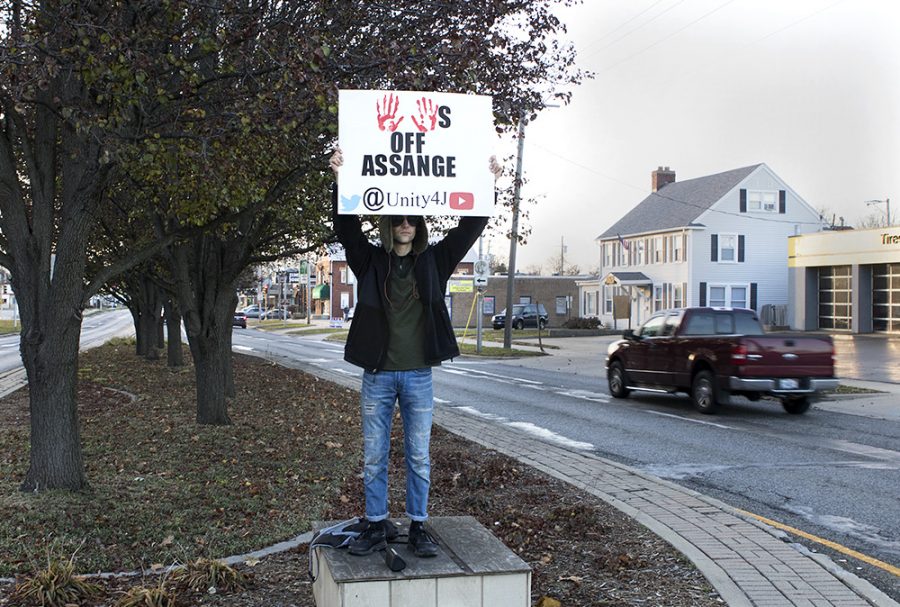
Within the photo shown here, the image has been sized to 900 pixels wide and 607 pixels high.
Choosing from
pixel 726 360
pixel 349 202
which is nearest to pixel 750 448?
pixel 726 360

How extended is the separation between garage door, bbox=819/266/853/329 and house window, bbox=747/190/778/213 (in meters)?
5.27

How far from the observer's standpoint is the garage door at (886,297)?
42250 millimetres

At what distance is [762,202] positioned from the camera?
167 ft

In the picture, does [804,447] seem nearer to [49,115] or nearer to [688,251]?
[49,115]

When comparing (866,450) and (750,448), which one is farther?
(750,448)

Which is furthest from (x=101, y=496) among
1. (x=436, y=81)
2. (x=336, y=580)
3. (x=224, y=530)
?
(x=436, y=81)

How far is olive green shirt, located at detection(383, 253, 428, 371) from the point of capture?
443cm

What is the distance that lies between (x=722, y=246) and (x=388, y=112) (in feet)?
156

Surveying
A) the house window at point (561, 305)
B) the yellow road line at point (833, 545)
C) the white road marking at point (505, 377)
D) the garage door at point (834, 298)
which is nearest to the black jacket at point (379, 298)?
the yellow road line at point (833, 545)

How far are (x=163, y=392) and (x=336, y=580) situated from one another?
1300 centimetres

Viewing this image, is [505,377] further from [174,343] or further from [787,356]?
[787,356]

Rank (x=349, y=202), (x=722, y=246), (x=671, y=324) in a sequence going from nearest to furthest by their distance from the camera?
1. (x=349, y=202)
2. (x=671, y=324)
3. (x=722, y=246)

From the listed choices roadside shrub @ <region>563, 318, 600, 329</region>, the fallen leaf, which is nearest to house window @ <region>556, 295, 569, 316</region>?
roadside shrub @ <region>563, 318, 600, 329</region>

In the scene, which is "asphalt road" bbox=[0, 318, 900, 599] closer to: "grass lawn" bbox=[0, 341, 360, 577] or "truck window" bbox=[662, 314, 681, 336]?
"truck window" bbox=[662, 314, 681, 336]
